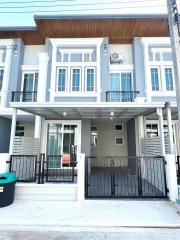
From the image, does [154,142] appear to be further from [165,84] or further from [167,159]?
[165,84]

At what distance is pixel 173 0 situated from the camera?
184 inches

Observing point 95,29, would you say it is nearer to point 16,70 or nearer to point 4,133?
point 16,70

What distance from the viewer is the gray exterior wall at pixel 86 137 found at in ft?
31.4

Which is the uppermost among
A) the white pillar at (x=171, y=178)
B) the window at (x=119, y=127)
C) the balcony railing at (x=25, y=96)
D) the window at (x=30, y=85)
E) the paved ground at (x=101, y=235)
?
the window at (x=30, y=85)

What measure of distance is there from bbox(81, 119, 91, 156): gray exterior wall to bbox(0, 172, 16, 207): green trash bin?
4.77 meters

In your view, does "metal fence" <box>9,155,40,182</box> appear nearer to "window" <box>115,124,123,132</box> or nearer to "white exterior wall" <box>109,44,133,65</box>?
"window" <box>115,124,123,132</box>

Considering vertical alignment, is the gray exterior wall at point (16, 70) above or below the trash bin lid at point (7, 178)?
above

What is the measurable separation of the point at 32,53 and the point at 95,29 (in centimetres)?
474

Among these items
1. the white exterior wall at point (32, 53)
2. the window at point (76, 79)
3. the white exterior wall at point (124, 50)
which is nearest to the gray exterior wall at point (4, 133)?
the white exterior wall at point (32, 53)

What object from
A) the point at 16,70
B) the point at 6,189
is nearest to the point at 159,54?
the point at 16,70

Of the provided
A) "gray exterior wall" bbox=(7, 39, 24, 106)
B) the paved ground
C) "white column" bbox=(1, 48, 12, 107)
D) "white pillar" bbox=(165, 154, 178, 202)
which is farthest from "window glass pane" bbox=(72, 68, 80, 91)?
the paved ground

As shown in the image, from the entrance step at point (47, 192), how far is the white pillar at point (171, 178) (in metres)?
3.11

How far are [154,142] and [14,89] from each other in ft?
29.0

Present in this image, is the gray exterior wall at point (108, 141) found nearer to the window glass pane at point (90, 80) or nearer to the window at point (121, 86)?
the window at point (121, 86)
